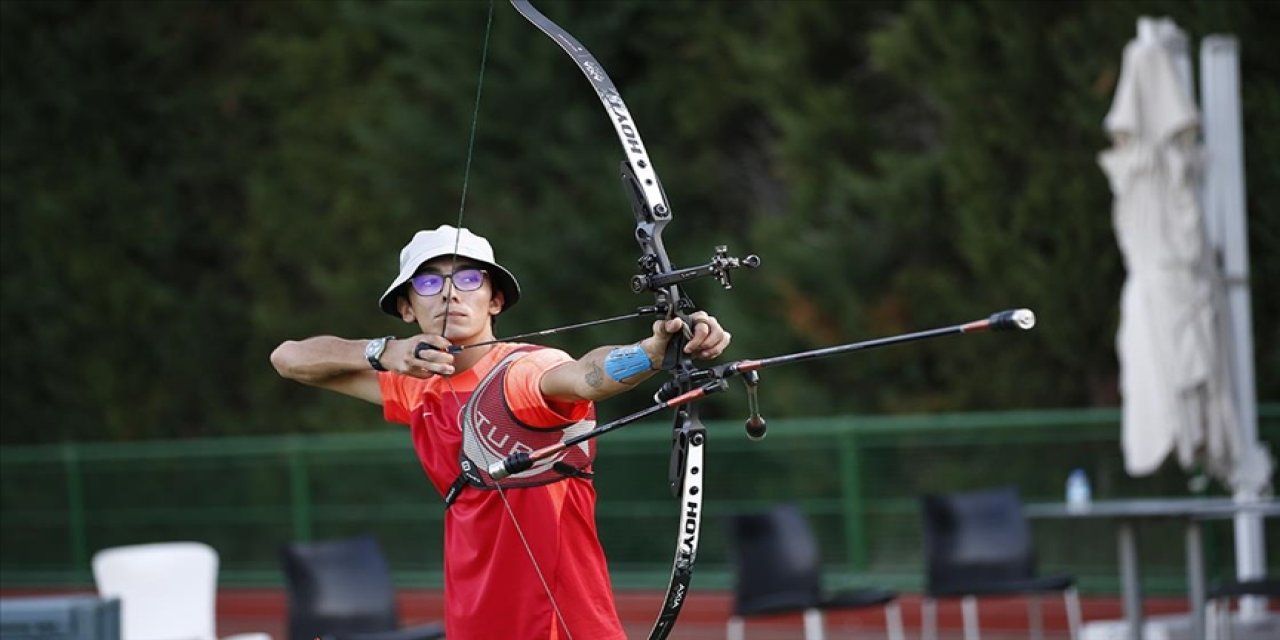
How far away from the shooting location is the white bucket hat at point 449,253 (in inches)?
156

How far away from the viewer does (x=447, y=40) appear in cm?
1469

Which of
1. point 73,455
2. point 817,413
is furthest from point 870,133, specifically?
point 73,455

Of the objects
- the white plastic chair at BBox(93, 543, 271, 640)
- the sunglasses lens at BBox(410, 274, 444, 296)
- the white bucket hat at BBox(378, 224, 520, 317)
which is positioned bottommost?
the white plastic chair at BBox(93, 543, 271, 640)

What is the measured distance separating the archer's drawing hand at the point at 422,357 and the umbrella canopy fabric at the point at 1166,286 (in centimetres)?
465

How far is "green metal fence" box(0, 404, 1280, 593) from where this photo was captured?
34.4 ft

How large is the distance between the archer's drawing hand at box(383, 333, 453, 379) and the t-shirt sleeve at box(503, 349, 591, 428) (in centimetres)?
13

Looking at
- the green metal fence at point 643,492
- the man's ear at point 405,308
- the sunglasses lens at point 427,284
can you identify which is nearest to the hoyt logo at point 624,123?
the sunglasses lens at point 427,284

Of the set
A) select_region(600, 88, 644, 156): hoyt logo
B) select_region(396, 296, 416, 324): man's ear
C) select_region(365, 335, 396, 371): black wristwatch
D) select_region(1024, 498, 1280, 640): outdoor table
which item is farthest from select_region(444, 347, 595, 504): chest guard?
select_region(1024, 498, 1280, 640): outdoor table

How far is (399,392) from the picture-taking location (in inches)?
164

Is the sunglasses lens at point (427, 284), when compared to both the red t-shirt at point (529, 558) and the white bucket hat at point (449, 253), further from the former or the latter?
the red t-shirt at point (529, 558)

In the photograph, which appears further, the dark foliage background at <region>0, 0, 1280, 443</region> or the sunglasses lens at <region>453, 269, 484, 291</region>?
the dark foliage background at <region>0, 0, 1280, 443</region>

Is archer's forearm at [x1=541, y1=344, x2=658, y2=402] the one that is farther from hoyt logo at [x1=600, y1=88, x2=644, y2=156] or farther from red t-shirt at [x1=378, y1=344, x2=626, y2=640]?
hoyt logo at [x1=600, y1=88, x2=644, y2=156]

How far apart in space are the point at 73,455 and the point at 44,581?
1.00m

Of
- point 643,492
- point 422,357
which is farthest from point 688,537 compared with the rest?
point 643,492
